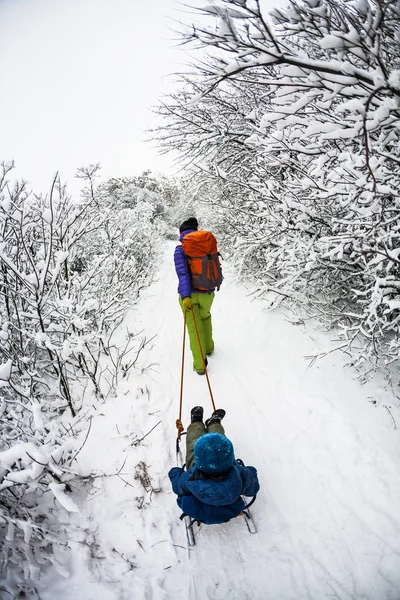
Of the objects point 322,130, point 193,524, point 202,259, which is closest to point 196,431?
point 193,524

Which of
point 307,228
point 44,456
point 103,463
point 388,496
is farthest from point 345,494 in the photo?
point 307,228

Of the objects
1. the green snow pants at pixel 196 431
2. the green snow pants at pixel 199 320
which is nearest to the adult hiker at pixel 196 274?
the green snow pants at pixel 199 320

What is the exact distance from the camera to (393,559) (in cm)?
194

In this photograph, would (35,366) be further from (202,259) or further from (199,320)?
(202,259)

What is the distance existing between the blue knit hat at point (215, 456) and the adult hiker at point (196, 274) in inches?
68.4

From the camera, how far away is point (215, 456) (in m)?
2.02

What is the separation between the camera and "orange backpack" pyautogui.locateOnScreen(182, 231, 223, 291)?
3600mm

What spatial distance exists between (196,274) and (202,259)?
0.22 m

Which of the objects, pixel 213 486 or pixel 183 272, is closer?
pixel 213 486

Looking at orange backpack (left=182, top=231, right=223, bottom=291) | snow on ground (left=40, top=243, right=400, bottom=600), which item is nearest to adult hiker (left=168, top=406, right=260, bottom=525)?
snow on ground (left=40, top=243, right=400, bottom=600)

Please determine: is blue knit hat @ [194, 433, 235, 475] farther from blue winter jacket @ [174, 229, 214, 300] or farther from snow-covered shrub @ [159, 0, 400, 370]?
blue winter jacket @ [174, 229, 214, 300]

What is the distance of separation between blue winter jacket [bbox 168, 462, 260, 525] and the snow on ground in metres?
0.36

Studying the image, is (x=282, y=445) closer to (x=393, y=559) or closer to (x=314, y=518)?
(x=314, y=518)

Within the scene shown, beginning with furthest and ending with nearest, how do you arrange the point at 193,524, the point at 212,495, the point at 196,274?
the point at 196,274 < the point at 193,524 < the point at 212,495
